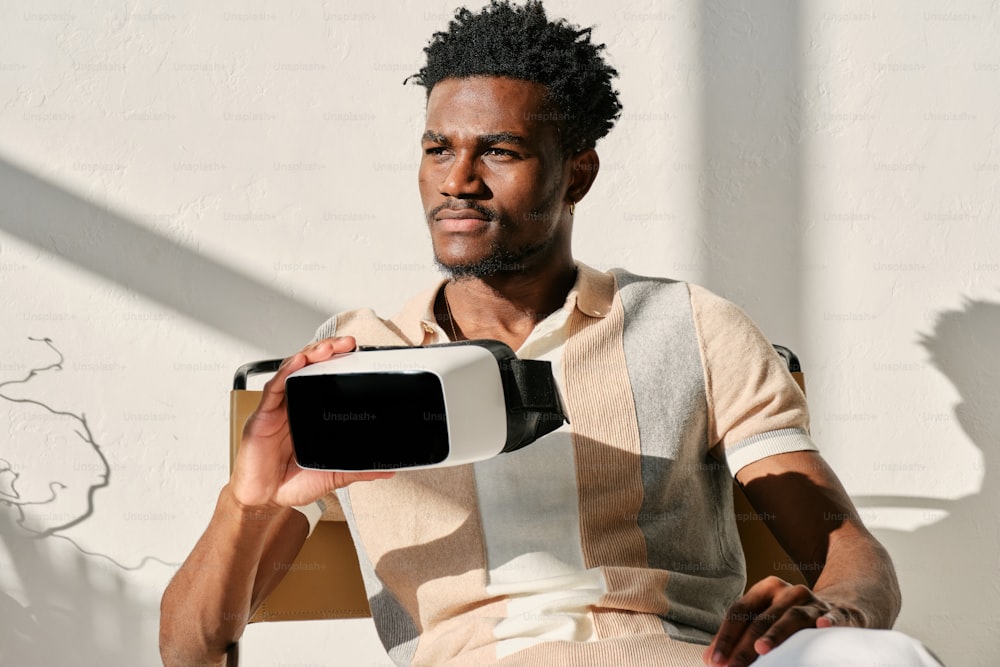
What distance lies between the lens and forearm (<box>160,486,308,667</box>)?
106 cm

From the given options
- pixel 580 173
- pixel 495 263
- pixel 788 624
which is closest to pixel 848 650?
pixel 788 624

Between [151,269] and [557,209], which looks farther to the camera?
[151,269]

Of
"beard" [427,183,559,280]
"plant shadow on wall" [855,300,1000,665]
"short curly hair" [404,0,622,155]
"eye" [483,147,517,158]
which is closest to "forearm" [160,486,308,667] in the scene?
"beard" [427,183,559,280]

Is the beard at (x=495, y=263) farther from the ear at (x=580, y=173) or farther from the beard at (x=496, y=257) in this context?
the ear at (x=580, y=173)

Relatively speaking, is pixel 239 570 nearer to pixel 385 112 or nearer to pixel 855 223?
pixel 385 112

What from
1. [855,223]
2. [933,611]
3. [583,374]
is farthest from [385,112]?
[933,611]

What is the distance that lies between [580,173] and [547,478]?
44cm

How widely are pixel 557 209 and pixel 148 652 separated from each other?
3.68 ft

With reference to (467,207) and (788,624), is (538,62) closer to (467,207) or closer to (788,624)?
(467,207)

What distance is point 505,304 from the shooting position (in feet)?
4.09

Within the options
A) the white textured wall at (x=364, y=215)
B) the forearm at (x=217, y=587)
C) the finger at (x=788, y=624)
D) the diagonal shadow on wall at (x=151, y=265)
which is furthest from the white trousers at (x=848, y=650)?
the diagonal shadow on wall at (x=151, y=265)

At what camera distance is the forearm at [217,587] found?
3.46 ft

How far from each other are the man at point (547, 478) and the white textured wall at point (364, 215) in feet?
1.35

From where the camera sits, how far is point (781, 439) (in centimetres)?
110
